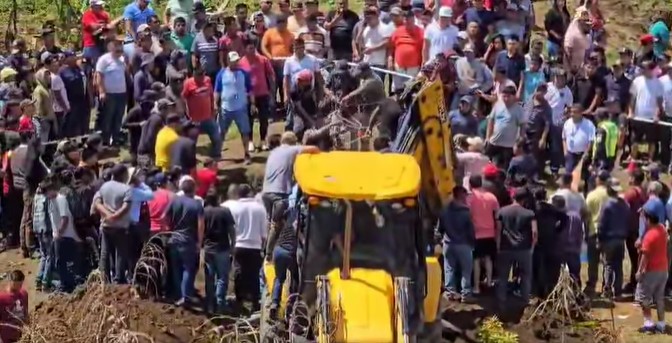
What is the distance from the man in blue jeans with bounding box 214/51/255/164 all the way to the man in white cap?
3.12 meters

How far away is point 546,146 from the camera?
2283 centimetres

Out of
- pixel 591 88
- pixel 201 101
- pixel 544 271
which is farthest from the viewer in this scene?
pixel 591 88

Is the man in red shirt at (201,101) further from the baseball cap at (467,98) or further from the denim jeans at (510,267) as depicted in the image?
the denim jeans at (510,267)

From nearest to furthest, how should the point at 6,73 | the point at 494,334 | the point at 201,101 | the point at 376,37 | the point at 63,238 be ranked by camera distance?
the point at 494,334 → the point at 63,238 → the point at 201,101 → the point at 6,73 → the point at 376,37

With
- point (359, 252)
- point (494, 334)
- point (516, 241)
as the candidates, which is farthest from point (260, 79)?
point (359, 252)

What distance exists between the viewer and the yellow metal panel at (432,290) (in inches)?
569

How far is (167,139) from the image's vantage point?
19922 millimetres

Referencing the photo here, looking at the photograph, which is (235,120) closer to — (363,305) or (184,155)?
(184,155)

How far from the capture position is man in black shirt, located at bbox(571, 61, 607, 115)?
914 inches

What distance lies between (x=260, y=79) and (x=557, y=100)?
5.04 metres

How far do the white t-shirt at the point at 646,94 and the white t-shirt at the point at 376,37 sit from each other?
4.34 metres

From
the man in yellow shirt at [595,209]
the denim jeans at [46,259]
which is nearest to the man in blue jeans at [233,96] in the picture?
the denim jeans at [46,259]

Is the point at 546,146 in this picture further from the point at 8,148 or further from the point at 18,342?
the point at 18,342

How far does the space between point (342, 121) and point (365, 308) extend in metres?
5.70
